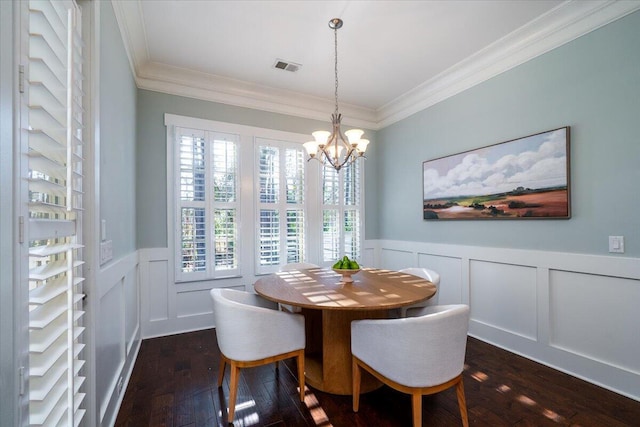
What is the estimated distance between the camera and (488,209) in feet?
9.20

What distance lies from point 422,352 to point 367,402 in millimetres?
757

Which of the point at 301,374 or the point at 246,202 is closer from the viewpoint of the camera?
the point at 301,374

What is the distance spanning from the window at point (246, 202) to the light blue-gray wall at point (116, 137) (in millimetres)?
574

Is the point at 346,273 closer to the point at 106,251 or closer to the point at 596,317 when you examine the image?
the point at 106,251

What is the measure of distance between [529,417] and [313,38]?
3264mm

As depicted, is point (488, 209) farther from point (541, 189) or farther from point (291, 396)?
point (291, 396)

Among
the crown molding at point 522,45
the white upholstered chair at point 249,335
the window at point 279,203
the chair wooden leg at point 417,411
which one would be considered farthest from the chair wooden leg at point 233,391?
the crown molding at point 522,45

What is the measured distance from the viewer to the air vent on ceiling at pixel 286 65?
2.92m

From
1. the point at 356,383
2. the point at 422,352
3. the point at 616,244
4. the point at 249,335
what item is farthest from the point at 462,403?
the point at 616,244

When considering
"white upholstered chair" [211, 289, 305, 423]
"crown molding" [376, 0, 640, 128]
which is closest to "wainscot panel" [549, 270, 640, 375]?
"crown molding" [376, 0, 640, 128]

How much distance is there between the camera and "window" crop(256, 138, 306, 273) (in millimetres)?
3539

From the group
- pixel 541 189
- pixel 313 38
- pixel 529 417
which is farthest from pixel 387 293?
A: pixel 313 38

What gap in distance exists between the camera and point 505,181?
266 centimetres

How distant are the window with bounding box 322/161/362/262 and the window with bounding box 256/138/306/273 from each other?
0.37 m
